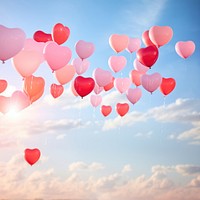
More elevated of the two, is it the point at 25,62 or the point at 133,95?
the point at 133,95

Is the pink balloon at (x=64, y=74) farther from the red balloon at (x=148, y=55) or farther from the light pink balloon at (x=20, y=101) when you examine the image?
the red balloon at (x=148, y=55)

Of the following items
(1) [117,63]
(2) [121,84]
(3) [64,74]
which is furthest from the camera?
(2) [121,84]

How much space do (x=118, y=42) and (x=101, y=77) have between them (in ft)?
4.41

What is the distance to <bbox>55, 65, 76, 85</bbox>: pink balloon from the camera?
1437 centimetres

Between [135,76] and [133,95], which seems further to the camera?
[133,95]

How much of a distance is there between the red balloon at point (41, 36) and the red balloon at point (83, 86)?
1648 millimetres

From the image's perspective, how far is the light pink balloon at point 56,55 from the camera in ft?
42.6

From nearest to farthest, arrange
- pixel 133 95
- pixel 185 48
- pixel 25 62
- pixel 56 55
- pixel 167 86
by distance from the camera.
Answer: pixel 25 62
pixel 56 55
pixel 185 48
pixel 167 86
pixel 133 95

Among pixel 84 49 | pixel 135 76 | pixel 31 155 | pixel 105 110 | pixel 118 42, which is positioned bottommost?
pixel 31 155

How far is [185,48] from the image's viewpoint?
15.1 metres

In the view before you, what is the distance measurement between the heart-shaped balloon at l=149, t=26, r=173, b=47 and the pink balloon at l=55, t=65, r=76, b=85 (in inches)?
114

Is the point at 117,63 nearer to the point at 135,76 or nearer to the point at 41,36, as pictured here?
the point at 135,76

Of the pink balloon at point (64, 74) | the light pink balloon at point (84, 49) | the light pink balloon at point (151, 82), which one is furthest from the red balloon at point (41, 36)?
the light pink balloon at point (151, 82)

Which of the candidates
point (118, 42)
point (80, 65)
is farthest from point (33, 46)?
point (118, 42)
